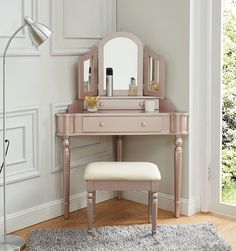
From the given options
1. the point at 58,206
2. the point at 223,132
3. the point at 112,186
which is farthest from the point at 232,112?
the point at 58,206

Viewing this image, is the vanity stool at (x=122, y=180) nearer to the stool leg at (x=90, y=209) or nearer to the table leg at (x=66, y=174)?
the stool leg at (x=90, y=209)

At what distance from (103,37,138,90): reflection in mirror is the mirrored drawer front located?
36 cm

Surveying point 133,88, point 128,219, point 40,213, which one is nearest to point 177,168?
point 128,219

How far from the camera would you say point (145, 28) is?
13.0 feet

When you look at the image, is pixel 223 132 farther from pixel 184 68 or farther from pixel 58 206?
pixel 58 206

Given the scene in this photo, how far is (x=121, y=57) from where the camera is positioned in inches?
152

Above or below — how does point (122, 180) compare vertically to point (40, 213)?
above

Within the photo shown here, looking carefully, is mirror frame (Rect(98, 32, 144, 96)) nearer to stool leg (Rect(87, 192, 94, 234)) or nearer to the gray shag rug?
stool leg (Rect(87, 192, 94, 234))

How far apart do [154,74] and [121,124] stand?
1.60ft

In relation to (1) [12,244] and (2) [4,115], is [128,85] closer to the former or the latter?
(2) [4,115]

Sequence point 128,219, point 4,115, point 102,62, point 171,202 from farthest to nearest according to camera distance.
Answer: point 171,202
point 102,62
point 128,219
point 4,115

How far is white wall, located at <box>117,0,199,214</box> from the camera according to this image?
3764mm

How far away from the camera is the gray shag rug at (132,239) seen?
3211 mm

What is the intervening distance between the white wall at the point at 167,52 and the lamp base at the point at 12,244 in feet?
3.87
